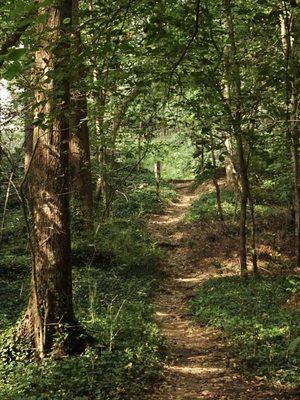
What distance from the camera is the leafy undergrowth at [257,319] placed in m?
6.80

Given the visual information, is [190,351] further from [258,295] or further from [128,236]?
[128,236]

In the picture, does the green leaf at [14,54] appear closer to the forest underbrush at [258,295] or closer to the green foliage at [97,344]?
the forest underbrush at [258,295]

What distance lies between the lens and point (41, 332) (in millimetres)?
6520

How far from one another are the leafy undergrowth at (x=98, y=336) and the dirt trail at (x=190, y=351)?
0.36m

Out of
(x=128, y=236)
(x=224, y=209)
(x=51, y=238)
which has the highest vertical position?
(x=224, y=209)

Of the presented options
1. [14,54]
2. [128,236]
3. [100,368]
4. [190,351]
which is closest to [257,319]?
[190,351]

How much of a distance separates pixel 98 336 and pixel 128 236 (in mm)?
8495

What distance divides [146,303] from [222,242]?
6013 mm

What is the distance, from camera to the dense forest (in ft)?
14.9

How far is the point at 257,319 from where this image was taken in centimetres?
906

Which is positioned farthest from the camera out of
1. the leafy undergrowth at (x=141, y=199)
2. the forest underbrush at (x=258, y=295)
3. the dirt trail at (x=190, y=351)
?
the leafy undergrowth at (x=141, y=199)

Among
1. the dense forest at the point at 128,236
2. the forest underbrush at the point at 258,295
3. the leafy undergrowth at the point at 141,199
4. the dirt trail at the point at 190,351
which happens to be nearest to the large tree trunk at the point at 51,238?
the dense forest at the point at 128,236

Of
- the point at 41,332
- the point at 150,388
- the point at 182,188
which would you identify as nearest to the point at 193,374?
the point at 150,388

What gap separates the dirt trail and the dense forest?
4 centimetres
